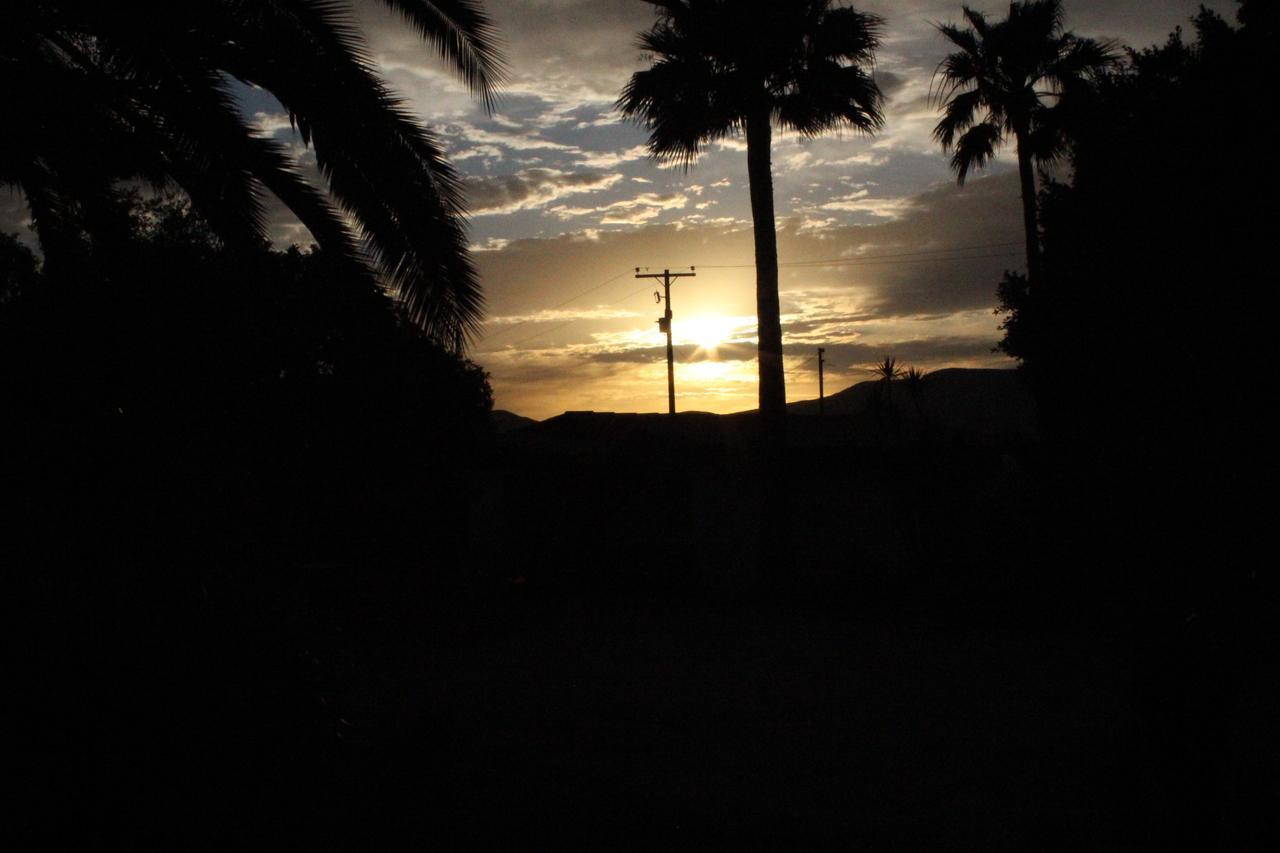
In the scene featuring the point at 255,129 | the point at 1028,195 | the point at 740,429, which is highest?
the point at 1028,195

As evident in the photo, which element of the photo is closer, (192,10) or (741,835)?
(741,835)

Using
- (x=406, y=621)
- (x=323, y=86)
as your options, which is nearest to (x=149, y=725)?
(x=323, y=86)

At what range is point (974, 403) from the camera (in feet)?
492

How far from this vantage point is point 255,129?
7.57 m

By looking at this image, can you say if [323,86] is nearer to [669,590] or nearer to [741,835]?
[741,835]

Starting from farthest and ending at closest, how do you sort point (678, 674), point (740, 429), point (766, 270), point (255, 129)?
point (740, 429)
point (766, 270)
point (678, 674)
point (255, 129)

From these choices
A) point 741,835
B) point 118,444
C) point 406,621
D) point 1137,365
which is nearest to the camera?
point 118,444

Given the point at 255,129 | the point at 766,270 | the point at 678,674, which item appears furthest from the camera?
the point at 766,270

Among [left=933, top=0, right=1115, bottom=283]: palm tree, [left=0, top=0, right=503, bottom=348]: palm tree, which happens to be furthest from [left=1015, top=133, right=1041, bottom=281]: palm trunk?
[left=0, top=0, right=503, bottom=348]: palm tree

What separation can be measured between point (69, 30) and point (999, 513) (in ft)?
46.7

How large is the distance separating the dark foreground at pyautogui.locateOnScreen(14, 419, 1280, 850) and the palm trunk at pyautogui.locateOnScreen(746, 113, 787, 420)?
122 centimetres

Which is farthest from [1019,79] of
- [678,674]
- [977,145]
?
[678,674]

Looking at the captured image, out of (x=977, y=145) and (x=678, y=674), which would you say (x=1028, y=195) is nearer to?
(x=977, y=145)

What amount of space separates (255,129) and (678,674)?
23.1ft
